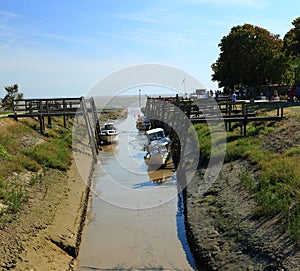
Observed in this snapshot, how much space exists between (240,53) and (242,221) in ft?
120

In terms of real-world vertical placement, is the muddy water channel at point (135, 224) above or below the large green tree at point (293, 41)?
below

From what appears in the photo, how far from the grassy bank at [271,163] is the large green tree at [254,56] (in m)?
22.3

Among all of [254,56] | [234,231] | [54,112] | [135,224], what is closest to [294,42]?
[254,56]

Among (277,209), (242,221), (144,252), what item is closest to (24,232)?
(144,252)

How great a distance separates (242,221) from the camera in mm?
11547

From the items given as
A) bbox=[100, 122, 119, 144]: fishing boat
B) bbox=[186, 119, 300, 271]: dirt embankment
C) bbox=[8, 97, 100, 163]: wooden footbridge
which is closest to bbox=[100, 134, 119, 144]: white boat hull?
bbox=[100, 122, 119, 144]: fishing boat

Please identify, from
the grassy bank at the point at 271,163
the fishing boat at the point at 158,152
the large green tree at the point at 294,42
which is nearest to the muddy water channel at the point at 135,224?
the fishing boat at the point at 158,152

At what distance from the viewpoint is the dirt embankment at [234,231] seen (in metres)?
9.25

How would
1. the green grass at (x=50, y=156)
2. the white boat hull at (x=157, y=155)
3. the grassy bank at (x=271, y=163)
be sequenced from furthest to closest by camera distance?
1. the white boat hull at (x=157, y=155)
2. the green grass at (x=50, y=156)
3. the grassy bank at (x=271, y=163)

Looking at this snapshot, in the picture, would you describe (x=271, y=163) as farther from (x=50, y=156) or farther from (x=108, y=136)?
(x=108, y=136)

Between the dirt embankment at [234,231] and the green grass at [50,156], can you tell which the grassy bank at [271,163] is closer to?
the dirt embankment at [234,231]

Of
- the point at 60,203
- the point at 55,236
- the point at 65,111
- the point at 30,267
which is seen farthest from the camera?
the point at 65,111

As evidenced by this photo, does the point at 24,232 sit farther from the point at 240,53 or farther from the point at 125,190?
the point at 240,53

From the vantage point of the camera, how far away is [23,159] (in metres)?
18.5
